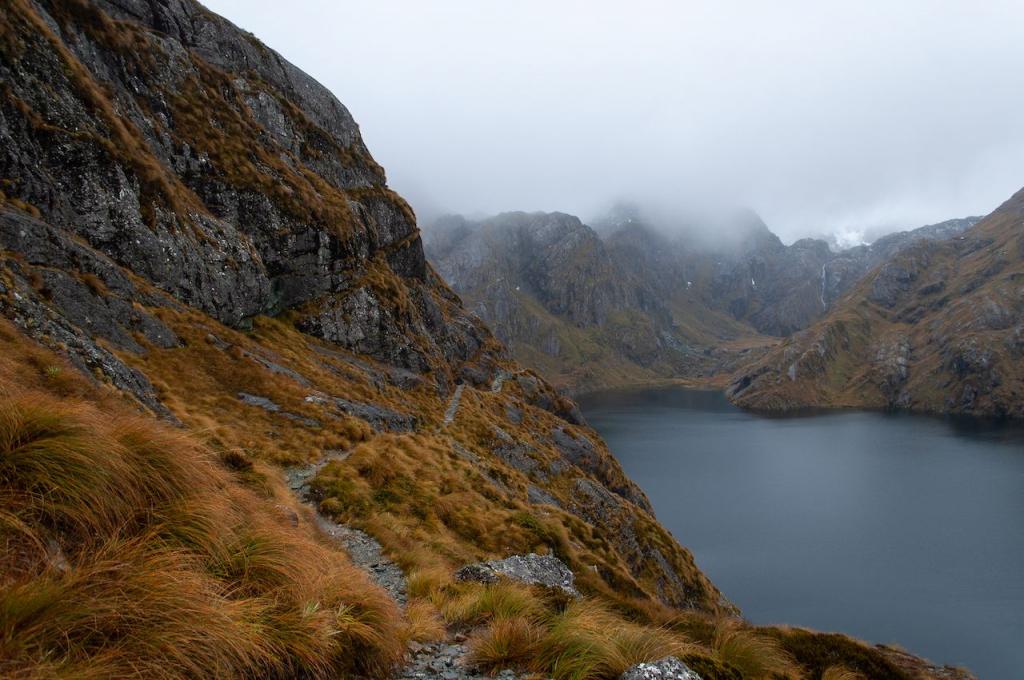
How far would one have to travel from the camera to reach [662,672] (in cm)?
644

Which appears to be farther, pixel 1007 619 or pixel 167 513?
pixel 1007 619

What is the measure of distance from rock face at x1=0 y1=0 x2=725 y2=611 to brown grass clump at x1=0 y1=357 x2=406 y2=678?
970cm

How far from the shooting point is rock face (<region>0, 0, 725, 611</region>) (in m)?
22.6

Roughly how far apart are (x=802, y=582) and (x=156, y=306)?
82822mm

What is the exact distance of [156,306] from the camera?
30.0 meters

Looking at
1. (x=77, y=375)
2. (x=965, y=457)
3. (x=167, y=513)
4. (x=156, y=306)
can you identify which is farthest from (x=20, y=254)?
(x=965, y=457)

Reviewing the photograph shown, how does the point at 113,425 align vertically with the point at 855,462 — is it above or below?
above

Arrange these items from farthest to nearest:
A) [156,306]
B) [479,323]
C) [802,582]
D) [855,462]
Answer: [855,462] < [479,323] < [802,582] < [156,306]

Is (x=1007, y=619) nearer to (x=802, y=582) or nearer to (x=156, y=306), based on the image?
(x=802, y=582)

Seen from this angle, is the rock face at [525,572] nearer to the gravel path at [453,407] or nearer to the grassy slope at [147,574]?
the grassy slope at [147,574]

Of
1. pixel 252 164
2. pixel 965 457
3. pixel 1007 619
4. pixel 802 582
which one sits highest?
pixel 252 164

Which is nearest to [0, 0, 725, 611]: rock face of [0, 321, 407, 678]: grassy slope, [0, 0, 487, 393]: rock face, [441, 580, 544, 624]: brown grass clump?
A: [0, 0, 487, 393]: rock face

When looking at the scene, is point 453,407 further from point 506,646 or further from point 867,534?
point 867,534

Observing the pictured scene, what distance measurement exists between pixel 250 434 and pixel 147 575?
747 inches
